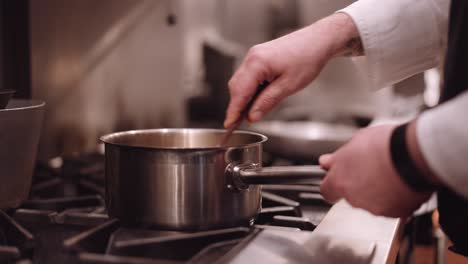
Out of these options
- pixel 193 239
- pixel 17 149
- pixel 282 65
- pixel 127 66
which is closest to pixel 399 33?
pixel 282 65

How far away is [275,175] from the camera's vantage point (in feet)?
2.09

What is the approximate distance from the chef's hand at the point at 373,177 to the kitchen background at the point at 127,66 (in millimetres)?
660

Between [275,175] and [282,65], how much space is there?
0.63 ft

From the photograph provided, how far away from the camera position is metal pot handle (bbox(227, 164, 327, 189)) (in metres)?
0.61

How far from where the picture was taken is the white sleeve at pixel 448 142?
497mm

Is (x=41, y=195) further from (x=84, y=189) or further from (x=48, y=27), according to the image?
(x=48, y=27)

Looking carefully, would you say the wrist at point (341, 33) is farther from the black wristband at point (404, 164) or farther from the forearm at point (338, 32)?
the black wristband at point (404, 164)

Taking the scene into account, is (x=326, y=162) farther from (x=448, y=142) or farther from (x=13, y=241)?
(x=13, y=241)

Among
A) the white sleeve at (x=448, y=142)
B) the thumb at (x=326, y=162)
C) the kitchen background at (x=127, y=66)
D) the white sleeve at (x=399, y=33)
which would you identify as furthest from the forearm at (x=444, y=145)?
the kitchen background at (x=127, y=66)

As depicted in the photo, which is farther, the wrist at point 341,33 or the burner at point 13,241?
the wrist at point 341,33

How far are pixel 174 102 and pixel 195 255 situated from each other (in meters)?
0.96

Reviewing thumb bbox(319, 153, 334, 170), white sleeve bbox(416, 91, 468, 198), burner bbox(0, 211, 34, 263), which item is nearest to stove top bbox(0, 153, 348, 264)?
burner bbox(0, 211, 34, 263)

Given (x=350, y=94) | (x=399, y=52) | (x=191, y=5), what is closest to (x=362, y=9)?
(x=399, y=52)

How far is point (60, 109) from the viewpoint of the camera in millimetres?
1085
